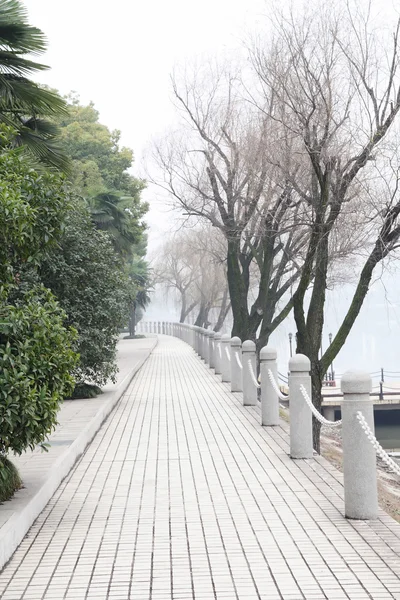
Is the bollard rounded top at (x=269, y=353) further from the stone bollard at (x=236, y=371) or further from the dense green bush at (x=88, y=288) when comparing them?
the stone bollard at (x=236, y=371)

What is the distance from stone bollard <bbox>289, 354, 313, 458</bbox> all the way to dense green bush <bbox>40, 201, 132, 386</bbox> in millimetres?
7471

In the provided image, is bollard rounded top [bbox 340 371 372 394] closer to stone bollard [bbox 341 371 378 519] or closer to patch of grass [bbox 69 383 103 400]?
→ stone bollard [bbox 341 371 378 519]

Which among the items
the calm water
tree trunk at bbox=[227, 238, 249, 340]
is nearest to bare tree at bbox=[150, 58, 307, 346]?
tree trunk at bbox=[227, 238, 249, 340]

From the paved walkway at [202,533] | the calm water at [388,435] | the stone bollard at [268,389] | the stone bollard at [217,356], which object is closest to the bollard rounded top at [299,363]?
the paved walkway at [202,533]

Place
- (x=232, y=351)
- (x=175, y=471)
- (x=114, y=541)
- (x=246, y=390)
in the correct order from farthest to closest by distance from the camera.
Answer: (x=232, y=351) → (x=246, y=390) → (x=175, y=471) → (x=114, y=541)

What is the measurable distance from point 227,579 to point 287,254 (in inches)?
898

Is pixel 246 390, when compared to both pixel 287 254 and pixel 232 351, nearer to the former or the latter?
pixel 232 351

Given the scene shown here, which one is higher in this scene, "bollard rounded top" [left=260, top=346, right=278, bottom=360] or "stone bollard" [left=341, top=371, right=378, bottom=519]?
"bollard rounded top" [left=260, top=346, right=278, bottom=360]

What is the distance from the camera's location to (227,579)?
6.23 meters

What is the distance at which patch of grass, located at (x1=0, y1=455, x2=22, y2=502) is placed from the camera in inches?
305

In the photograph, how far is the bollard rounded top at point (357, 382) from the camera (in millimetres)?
7895

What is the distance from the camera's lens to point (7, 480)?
322 inches

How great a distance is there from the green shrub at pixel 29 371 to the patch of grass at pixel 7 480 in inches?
7.0

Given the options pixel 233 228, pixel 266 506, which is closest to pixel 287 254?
pixel 233 228
